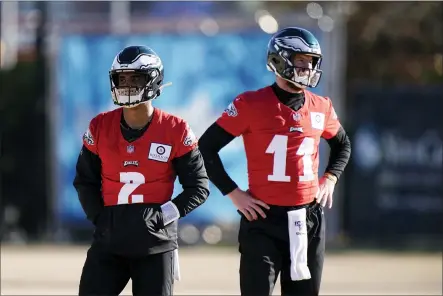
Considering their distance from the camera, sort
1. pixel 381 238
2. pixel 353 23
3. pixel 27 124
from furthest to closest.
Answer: pixel 353 23, pixel 27 124, pixel 381 238

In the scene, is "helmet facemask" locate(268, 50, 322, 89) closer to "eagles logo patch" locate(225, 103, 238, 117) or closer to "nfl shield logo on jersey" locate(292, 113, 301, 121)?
"nfl shield logo on jersey" locate(292, 113, 301, 121)

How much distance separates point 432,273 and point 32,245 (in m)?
6.88

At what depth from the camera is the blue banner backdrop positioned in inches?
658

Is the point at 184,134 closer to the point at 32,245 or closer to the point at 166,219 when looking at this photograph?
the point at 166,219

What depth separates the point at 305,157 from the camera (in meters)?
6.88

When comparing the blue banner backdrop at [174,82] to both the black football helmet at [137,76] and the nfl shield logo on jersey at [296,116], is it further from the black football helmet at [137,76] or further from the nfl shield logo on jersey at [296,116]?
the black football helmet at [137,76]

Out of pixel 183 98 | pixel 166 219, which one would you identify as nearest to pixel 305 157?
pixel 166 219

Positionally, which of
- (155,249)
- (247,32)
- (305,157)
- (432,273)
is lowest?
(432,273)

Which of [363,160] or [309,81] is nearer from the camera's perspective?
[309,81]

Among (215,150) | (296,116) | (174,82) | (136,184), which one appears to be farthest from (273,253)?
(174,82)

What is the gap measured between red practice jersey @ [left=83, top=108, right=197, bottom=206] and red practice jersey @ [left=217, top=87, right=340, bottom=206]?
52 centimetres

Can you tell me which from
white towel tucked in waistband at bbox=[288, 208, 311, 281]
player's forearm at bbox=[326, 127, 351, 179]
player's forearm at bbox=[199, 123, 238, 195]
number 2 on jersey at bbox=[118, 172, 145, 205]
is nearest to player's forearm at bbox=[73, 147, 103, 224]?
number 2 on jersey at bbox=[118, 172, 145, 205]

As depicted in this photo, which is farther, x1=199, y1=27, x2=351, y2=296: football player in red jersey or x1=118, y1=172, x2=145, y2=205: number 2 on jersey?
x1=199, y1=27, x2=351, y2=296: football player in red jersey

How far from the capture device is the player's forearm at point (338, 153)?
24.1ft
